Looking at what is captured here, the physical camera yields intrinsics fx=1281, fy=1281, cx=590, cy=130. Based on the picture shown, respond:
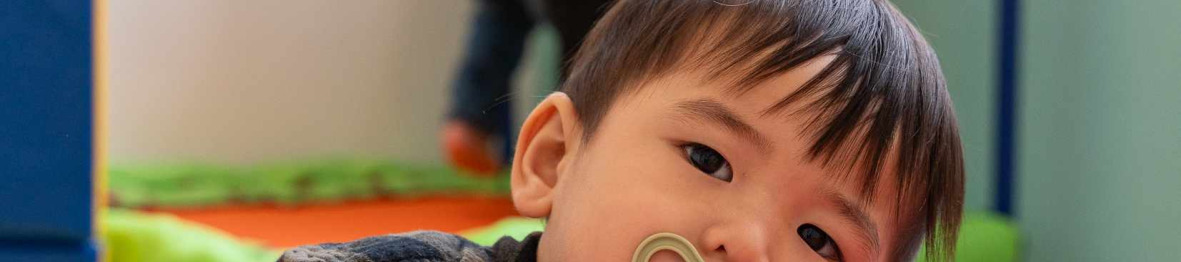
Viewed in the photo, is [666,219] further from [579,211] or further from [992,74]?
[992,74]

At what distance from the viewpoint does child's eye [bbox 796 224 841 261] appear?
68 cm

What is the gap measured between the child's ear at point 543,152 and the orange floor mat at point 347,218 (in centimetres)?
109

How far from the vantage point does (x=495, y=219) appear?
7.16ft

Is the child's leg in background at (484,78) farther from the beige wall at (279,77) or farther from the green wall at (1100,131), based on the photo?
the green wall at (1100,131)

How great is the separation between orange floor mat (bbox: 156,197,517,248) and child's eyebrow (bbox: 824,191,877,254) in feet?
4.01

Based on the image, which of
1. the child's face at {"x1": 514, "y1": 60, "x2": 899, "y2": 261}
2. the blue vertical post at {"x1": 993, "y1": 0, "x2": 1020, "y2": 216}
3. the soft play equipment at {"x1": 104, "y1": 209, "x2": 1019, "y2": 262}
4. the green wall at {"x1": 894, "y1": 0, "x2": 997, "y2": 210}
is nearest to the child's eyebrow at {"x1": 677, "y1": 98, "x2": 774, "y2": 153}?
the child's face at {"x1": 514, "y1": 60, "x2": 899, "y2": 261}

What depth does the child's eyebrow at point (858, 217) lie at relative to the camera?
2.22 ft

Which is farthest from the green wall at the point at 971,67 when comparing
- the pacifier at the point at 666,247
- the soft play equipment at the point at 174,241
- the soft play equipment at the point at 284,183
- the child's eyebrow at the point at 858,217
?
the pacifier at the point at 666,247

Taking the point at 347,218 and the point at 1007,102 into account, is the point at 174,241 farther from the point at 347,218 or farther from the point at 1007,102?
the point at 1007,102

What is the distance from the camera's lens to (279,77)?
250cm

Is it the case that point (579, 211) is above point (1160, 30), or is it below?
below

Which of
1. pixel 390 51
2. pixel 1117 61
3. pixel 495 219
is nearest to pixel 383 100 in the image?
pixel 390 51
